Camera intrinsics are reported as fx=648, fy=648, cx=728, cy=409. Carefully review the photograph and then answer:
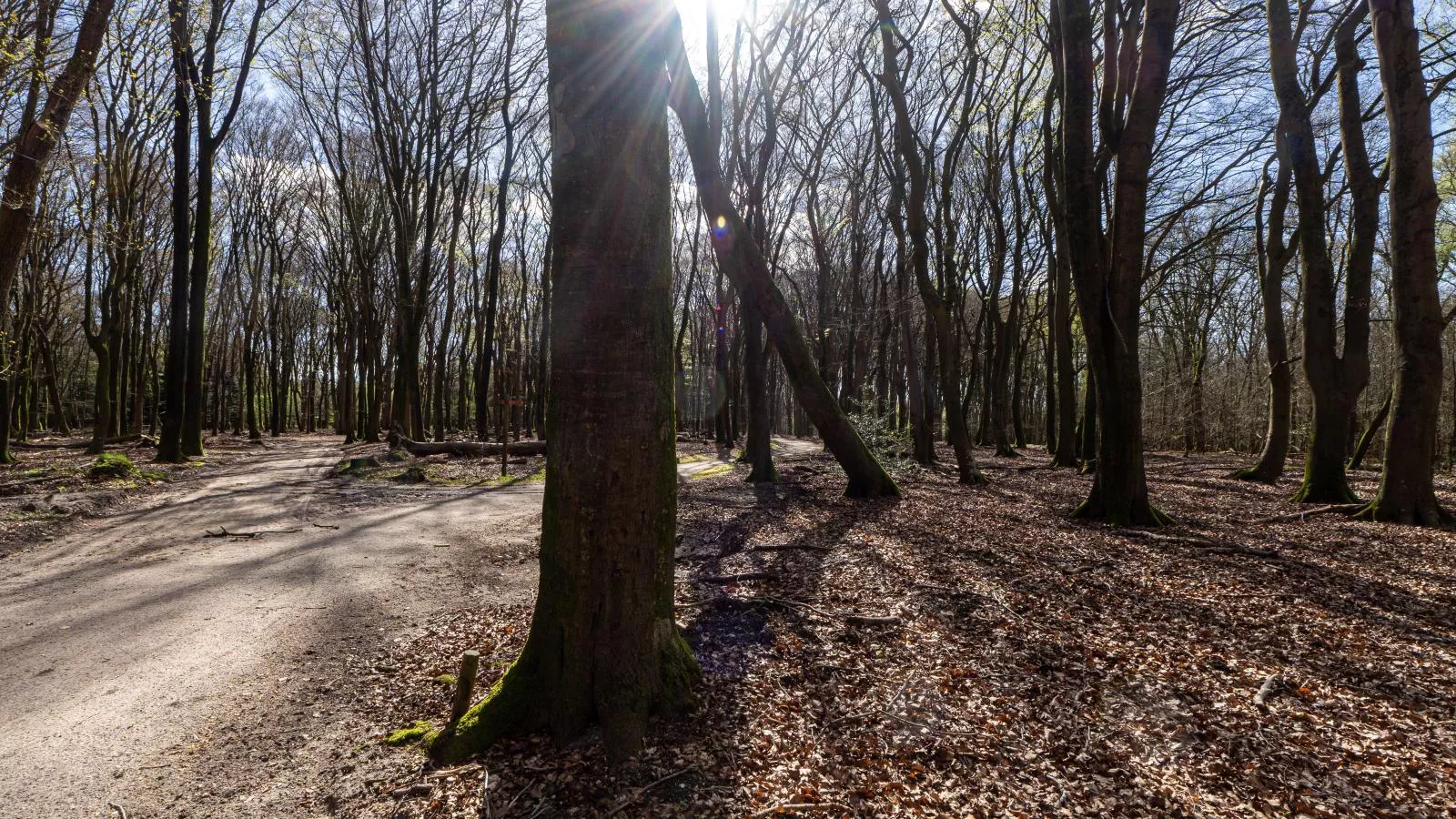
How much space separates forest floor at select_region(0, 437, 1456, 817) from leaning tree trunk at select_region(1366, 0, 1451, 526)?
0.86m

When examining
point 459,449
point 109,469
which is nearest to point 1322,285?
point 109,469

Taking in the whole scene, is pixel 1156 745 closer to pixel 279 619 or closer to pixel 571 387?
pixel 571 387

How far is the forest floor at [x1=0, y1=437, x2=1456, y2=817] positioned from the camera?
252cm

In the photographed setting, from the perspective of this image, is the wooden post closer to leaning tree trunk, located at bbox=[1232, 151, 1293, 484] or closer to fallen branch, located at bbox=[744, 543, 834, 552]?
fallen branch, located at bbox=[744, 543, 834, 552]

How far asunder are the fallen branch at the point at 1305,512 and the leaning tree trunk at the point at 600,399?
8103 millimetres

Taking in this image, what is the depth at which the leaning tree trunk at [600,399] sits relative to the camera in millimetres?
2777

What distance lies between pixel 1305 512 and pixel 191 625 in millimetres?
11438

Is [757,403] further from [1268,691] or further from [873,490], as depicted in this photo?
[1268,691]

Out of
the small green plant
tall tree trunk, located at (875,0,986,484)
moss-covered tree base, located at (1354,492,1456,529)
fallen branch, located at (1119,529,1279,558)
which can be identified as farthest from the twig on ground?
the small green plant

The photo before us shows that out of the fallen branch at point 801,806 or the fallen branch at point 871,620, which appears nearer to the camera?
the fallen branch at point 801,806

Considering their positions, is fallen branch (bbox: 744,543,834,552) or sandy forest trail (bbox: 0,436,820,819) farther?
fallen branch (bbox: 744,543,834,552)

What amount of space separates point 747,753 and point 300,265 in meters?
38.5

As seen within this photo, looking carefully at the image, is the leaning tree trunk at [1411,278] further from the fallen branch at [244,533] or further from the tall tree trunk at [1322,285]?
the fallen branch at [244,533]

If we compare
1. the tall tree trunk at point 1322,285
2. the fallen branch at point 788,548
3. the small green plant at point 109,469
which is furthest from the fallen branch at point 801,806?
the small green plant at point 109,469
